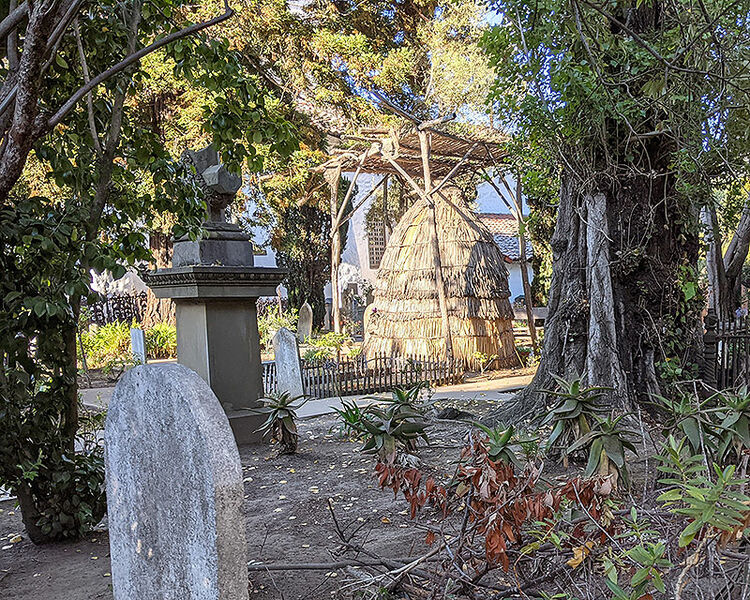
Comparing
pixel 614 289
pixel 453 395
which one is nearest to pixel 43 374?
pixel 614 289

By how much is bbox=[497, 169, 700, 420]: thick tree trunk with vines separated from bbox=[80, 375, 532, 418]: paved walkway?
121 inches

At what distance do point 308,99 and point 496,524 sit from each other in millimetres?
13553

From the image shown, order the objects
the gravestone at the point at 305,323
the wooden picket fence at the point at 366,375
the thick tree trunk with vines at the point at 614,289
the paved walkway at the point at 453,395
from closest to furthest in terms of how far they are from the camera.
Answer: the thick tree trunk with vines at the point at 614,289, the paved walkway at the point at 453,395, the wooden picket fence at the point at 366,375, the gravestone at the point at 305,323

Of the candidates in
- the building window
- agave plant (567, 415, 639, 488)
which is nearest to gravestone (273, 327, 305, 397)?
agave plant (567, 415, 639, 488)

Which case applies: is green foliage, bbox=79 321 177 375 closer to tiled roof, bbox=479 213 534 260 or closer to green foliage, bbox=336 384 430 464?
green foliage, bbox=336 384 430 464

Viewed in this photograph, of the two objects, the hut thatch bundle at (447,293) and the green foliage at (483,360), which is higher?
the hut thatch bundle at (447,293)

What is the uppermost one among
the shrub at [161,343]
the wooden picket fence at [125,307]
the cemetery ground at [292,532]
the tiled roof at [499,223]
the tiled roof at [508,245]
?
the tiled roof at [499,223]

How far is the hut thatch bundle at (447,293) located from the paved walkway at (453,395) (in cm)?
129

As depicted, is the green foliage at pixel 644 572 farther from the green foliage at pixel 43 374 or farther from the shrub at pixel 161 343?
the shrub at pixel 161 343

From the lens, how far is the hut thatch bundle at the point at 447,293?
14023mm

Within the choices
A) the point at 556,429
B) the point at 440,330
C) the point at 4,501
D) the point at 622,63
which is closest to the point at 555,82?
the point at 622,63

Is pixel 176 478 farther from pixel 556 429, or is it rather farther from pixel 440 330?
pixel 440 330

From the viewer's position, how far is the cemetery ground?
3709 millimetres

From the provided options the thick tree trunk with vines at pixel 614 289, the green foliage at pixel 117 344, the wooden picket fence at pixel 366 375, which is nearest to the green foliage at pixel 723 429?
the thick tree trunk with vines at pixel 614 289
